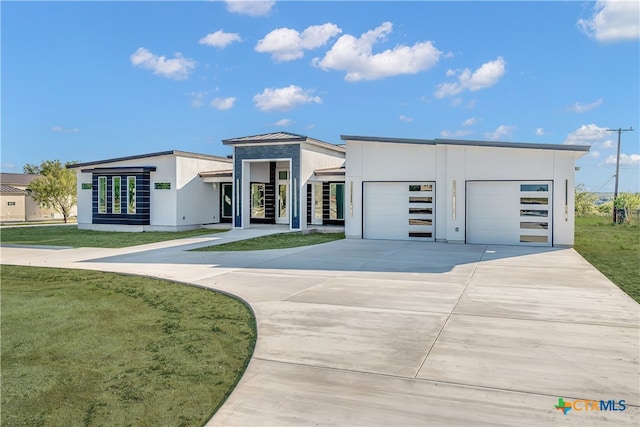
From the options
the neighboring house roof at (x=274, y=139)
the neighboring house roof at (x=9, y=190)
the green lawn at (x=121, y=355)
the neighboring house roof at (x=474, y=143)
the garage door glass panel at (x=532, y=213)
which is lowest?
the green lawn at (x=121, y=355)

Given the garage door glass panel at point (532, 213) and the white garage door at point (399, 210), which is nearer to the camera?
the garage door glass panel at point (532, 213)

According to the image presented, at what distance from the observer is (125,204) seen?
23672 millimetres

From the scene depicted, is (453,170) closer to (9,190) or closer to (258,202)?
(258,202)

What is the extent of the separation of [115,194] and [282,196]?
8793 millimetres

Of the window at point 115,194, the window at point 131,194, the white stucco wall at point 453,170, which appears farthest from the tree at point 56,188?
the white stucco wall at point 453,170

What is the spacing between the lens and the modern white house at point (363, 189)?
15617 millimetres

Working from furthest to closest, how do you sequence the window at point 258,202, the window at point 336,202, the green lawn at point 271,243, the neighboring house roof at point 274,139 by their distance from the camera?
the window at point 258,202 < the window at point 336,202 < the neighboring house roof at point 274,139 < the green lawn at point 271,243

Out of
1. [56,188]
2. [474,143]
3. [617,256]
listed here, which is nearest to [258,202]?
[474,143]

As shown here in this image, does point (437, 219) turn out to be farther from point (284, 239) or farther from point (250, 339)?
point (250, 339)

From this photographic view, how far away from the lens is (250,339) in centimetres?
544

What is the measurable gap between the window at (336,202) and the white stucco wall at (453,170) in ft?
12.8

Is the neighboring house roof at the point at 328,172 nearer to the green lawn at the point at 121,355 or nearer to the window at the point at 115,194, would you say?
the window at the point at 115,194

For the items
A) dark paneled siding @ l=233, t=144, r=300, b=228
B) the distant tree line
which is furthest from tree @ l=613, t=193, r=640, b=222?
dark paneled siding @ l=233, t=144, r=300, b=228

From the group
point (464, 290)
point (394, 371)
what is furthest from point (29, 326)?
point (464, 290)
